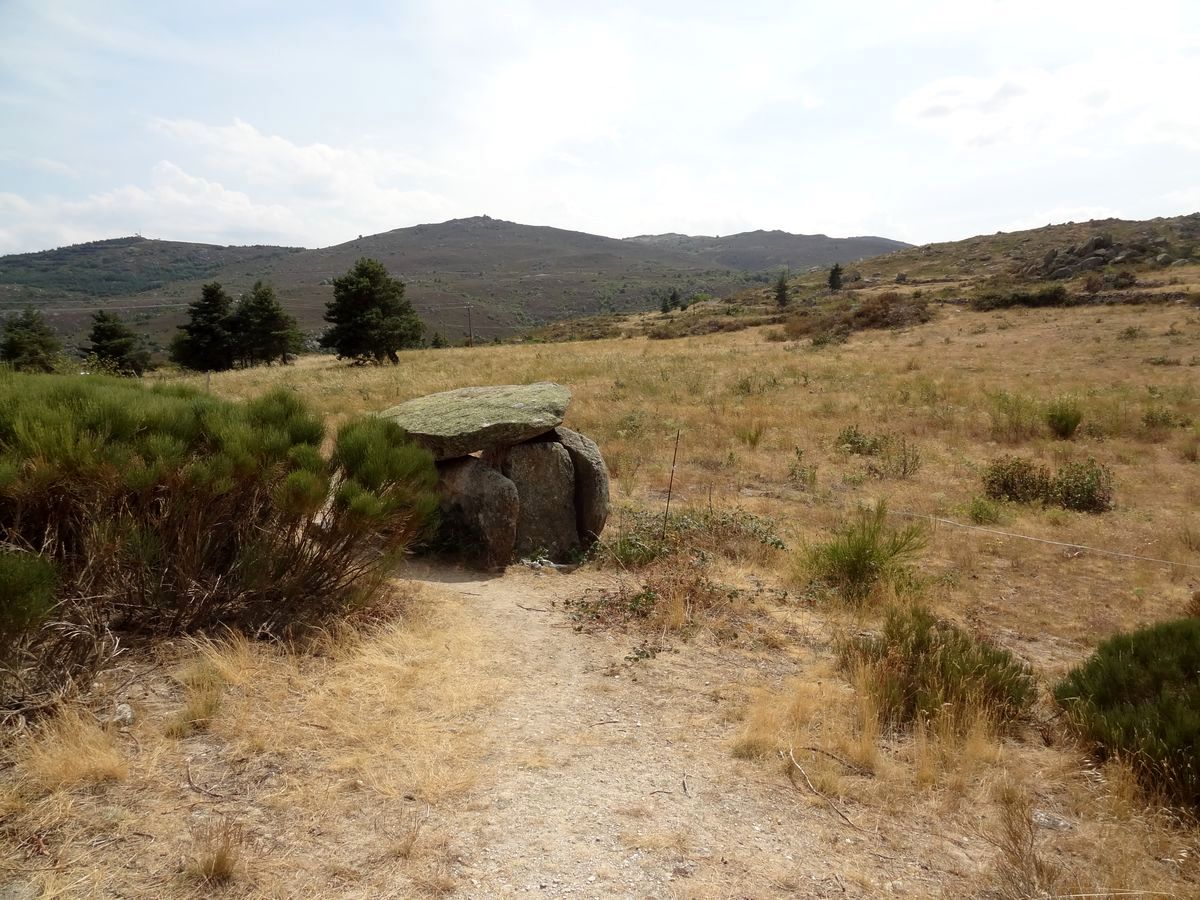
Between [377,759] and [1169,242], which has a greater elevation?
[1169,242]

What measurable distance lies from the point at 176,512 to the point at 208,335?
3953cm

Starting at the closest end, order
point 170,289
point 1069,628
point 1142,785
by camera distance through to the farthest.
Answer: point 1142,785, point 1069,628, point 170,289

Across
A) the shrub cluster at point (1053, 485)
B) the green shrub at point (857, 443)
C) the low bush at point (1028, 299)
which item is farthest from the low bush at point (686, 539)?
the low bush at point (1028, 299)

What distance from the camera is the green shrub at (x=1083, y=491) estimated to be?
1011 centimetres

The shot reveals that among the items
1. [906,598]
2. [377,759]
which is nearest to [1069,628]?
[906,598]

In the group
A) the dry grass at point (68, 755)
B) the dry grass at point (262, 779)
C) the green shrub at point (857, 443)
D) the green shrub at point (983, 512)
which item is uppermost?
the dry grass at point (68, 755)

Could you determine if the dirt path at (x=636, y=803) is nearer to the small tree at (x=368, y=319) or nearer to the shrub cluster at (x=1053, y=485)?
the shrub cluster at (x=1053, y=485)

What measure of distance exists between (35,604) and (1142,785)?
578 cm

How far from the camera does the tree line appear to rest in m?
32.0

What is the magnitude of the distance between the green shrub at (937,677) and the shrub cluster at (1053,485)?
6.28m

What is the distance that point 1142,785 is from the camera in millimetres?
3621

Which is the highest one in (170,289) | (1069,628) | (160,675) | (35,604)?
(170,289)

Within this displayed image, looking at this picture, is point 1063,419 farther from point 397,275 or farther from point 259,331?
point 397,275

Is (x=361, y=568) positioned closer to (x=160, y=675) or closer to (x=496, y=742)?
(x=160, y=675)
